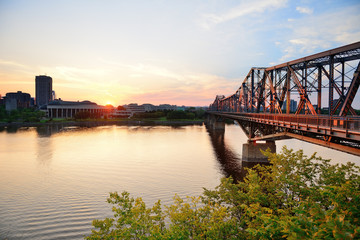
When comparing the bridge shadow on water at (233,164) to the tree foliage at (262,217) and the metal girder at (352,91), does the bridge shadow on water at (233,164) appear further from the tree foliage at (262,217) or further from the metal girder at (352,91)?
the tree foliage at (262,217)

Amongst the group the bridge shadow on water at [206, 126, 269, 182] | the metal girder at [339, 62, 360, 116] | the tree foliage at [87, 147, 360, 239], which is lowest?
the bridge shadow on water at [206, 126, 269, 182]

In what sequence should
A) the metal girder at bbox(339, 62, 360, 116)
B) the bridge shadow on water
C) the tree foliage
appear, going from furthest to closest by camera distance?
the bridge shadow on water, the metal girder at bbox(339, 62, 360, 116), the tree foliage

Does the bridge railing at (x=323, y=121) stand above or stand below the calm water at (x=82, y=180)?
above

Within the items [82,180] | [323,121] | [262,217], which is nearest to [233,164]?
[323,121]

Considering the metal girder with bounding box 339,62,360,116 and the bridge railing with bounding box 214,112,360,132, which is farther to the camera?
the metal girder with bounding box 339,62,360,116

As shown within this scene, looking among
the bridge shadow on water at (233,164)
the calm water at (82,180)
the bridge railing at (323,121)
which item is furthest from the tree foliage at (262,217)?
the bridge shadow on water at (233,164)

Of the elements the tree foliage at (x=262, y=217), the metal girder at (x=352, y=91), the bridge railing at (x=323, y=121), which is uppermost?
the metal girder at (x=352, y=91)

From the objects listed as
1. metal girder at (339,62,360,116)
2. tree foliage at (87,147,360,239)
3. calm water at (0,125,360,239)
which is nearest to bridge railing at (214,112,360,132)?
metal girder at (339,62,360,116)

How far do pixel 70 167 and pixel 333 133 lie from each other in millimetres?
34721

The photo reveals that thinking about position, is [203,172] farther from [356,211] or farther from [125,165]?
[356,211]

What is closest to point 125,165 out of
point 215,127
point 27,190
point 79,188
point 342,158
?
point 79,188

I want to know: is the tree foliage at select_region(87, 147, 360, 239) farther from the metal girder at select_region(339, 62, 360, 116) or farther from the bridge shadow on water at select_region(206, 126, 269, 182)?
the bridge shadow on water at select_region(206, 126, 269, 182)

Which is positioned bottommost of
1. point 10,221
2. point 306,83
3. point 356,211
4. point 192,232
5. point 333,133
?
point 10,221

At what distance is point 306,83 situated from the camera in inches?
1027
